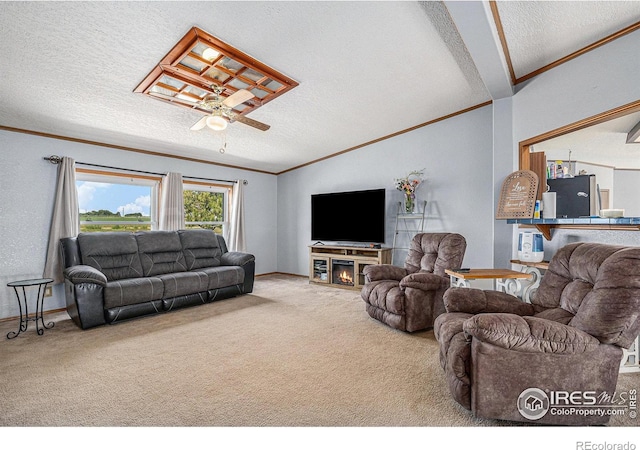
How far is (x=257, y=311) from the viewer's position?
12.9 feet

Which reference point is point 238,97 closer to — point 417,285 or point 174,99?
point 174,99

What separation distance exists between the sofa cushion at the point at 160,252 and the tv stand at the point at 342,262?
2296mm

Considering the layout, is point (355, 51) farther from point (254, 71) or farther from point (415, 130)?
point (415, 130)

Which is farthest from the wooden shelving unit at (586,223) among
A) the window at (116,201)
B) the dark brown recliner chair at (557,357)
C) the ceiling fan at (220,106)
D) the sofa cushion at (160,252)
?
the window at (116,201)

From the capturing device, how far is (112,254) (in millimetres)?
4020

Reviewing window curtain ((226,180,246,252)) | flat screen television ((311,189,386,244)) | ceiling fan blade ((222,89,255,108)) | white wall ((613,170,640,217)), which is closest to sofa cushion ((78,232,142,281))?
window curtain ((226,180,246,252))

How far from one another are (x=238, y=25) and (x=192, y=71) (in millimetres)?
744

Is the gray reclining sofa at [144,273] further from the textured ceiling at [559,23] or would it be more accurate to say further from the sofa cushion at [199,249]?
the textured ceiling at [559,23]

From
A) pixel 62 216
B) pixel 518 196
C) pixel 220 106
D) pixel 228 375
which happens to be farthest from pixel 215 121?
pixel 518 196

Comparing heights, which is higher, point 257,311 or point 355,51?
point 355,51

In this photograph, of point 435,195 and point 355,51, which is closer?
point 355,51

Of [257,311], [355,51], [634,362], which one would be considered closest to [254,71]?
[355,51]

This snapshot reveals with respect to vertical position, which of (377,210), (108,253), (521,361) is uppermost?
(377,210)

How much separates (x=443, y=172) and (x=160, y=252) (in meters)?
4.36
